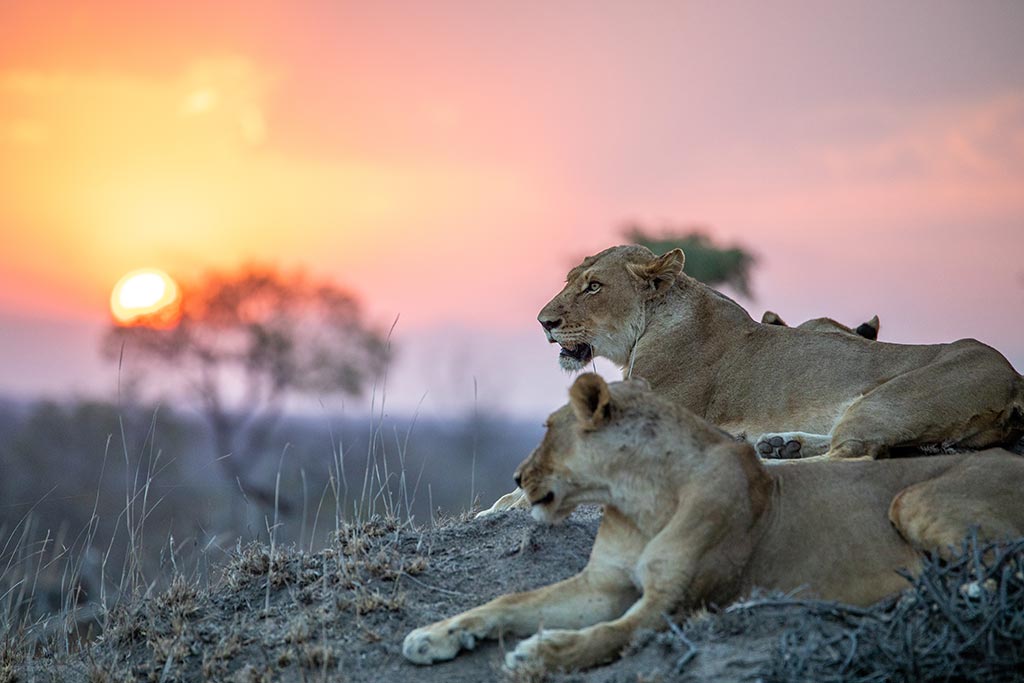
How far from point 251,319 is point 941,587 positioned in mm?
32870

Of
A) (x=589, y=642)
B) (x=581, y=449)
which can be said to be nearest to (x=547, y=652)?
(x=589, y=642)

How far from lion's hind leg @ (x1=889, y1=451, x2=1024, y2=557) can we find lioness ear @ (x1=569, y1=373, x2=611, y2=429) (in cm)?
124

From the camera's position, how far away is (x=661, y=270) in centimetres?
736

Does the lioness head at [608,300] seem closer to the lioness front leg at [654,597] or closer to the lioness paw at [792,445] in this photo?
the lioness paw at [792,445]

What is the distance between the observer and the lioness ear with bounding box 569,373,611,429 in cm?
459

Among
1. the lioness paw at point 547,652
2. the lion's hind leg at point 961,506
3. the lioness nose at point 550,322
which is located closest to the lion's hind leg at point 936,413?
the lion's hind leg at point 961,506

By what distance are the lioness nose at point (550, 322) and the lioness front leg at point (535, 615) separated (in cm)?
301

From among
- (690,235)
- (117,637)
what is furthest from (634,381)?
(690,235)

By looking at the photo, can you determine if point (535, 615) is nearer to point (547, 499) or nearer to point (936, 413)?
point (547, 499)

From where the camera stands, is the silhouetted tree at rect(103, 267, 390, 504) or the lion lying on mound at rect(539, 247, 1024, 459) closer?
the lion lying on mound at rect(539, 247, 1024, 459)

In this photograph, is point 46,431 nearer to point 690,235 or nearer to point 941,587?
point 690,235

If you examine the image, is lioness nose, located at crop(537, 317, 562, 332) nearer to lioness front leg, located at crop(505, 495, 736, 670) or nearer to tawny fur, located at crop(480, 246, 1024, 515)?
tawny fur, located at crop(480, 246, 1024, 515)

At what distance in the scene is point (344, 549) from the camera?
244 inches

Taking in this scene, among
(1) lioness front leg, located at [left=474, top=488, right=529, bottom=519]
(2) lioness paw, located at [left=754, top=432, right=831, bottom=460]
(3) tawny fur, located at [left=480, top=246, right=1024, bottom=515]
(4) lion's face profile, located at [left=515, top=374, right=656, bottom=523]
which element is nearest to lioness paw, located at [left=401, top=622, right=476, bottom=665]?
(4) lion's face profile, located at [left=515, top=374, right=656, bottom=523]
